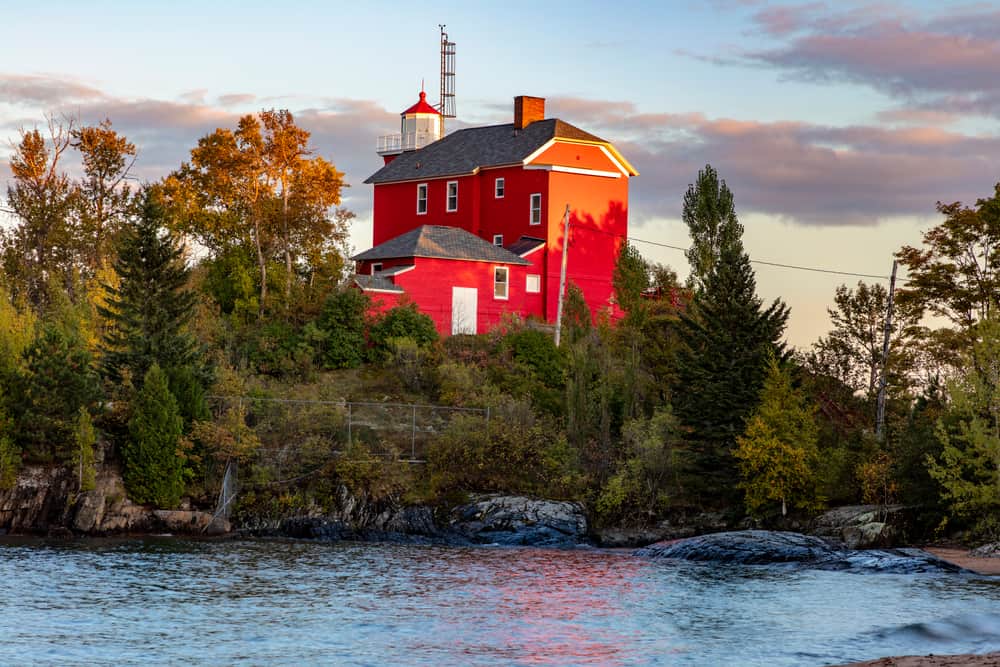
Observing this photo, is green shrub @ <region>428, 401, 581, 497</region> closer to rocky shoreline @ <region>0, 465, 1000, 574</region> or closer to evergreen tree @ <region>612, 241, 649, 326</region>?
rocky shoreline @ <region>0, 465, 1000, 574</region>

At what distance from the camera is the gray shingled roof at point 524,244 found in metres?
64.1

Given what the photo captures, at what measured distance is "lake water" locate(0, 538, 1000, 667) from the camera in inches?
847

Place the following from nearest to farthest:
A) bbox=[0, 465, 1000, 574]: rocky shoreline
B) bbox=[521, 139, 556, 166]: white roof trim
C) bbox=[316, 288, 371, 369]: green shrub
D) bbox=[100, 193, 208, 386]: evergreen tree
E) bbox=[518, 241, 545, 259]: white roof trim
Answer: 1. bbox=[0, 465, 1000, 574]: rocky shoreline
2. bbox=[100, 193, 208, 386]: evergreen tree
3. bbox=[316, 288, 371, 369]: green shrub
4. bbox=[518, 241, 545, 259]: white roof trim
5. bbox=[521, 139, 556, 166]: white roof trim

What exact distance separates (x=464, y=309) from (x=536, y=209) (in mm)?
7865

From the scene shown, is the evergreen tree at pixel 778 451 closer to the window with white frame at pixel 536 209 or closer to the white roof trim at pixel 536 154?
the window with white frame at pixel 536 209

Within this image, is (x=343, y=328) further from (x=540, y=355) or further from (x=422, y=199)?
(x=422, y=199)

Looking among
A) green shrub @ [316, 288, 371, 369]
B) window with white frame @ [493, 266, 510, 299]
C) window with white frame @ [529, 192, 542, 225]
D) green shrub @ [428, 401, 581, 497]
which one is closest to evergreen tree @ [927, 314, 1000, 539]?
green shrub @ [428, 401, 581, 497]

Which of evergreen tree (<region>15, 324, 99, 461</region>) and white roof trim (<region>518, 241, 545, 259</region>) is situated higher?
white roof trim (<region>518, 241, 545, 259</region>)

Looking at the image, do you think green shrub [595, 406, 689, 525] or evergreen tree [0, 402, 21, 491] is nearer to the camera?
evergreen tree [0, 402, 21, 491]

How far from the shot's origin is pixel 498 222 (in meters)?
67.4

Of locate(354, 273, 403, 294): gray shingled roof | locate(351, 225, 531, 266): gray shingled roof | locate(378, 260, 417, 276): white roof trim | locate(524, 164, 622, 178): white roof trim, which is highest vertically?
locate(524, 164, 622, 178): white roof trim

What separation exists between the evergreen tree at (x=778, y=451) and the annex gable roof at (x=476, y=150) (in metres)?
26.9

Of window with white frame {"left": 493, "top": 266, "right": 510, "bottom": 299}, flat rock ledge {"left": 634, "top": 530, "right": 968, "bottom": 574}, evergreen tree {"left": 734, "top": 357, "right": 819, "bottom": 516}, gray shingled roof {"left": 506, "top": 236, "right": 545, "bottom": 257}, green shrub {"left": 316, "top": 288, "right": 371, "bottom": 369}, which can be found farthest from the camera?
gray shingled roof {"left": 506, "top": 236, "right": 545, "bottom": 257}

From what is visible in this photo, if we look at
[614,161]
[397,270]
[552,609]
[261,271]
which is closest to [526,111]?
[614,161]
